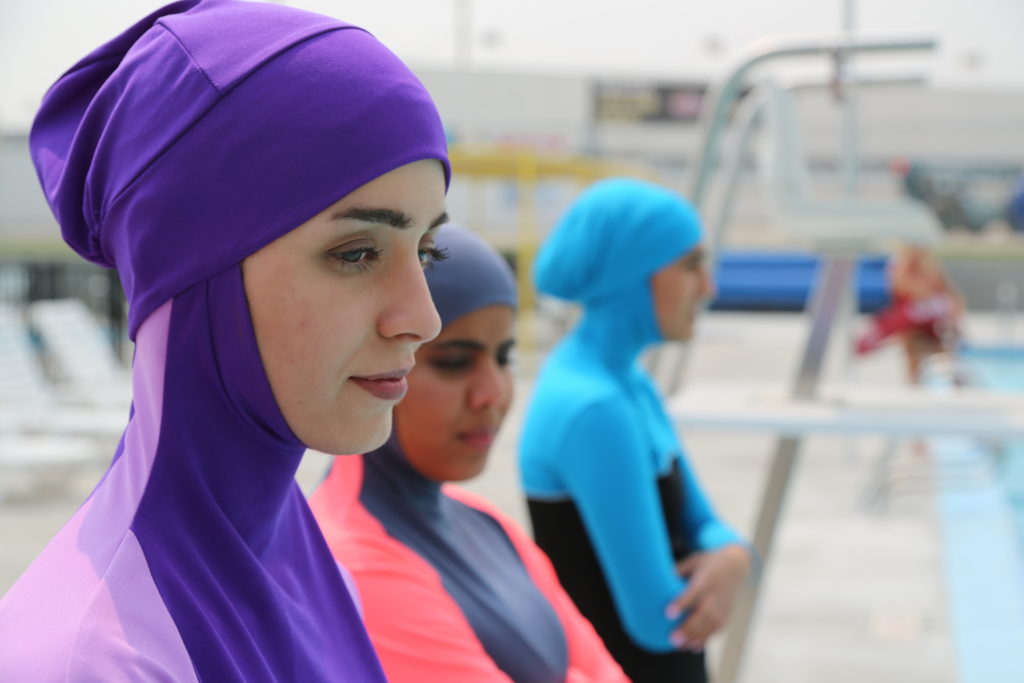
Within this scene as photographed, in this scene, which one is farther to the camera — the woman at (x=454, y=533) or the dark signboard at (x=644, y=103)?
the dark signboard at (x=644, y=103)

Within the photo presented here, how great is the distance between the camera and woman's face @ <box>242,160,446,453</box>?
2.83 ft

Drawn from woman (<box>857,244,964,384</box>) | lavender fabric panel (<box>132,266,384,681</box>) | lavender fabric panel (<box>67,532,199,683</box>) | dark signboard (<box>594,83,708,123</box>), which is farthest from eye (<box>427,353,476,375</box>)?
dark signboard (<box>594,83,708,123</box>)

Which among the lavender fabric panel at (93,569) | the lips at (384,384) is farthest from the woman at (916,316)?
the lavender fabric panel at (93,569)

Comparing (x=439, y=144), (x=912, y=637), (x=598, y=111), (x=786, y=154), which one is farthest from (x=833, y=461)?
(x=598, y=111)

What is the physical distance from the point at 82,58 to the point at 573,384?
1238mm

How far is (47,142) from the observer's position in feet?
3.21

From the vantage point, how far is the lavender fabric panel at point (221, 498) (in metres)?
0.82

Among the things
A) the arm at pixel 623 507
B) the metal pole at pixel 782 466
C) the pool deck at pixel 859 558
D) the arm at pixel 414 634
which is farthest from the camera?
the pool deck at pixel 859 558

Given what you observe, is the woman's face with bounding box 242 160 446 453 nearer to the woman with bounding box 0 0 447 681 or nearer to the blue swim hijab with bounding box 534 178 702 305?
the woman with bounding box 0 0 447 681

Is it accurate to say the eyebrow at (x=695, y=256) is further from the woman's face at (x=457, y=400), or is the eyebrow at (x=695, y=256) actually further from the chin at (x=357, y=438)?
the chin at (x=357, y=438)

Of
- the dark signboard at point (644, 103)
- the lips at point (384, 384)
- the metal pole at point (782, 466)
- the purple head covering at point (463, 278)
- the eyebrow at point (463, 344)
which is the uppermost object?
the lips at point (384, 384)

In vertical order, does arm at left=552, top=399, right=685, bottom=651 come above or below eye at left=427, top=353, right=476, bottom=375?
below

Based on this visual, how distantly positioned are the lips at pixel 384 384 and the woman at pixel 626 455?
1.05 m

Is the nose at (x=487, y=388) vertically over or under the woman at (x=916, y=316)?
over
